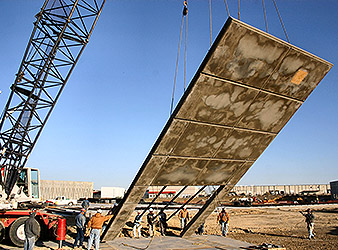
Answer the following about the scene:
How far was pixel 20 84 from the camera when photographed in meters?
17.8

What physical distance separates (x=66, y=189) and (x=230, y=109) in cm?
5594

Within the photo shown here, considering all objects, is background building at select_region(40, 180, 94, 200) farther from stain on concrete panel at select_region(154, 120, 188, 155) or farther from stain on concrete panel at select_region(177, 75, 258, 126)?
stain on concrete panel at select_region(177, 75, 258, 126)

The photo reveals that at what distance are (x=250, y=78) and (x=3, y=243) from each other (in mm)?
11937

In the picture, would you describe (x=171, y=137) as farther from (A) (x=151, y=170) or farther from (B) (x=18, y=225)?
(B) (x=18, y=225)

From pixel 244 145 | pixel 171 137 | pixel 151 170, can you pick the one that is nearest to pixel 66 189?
pixel 151 170

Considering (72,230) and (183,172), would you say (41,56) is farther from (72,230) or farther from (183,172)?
(183,172)

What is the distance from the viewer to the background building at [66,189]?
180 ft

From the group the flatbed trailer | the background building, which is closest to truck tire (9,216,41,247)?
the flatbed trailer

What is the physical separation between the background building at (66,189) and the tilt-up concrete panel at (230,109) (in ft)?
162

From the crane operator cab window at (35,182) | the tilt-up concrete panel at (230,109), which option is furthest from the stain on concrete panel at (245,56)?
the crane operator cab window at (35,182)

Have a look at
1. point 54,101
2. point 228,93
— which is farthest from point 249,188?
point 228,93

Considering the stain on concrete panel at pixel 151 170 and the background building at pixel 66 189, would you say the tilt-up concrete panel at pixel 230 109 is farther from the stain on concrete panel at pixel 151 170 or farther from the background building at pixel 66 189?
the background building at pixel 66 189

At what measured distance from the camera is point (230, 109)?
30.0ft

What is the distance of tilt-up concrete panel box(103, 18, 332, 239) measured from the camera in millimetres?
7598
